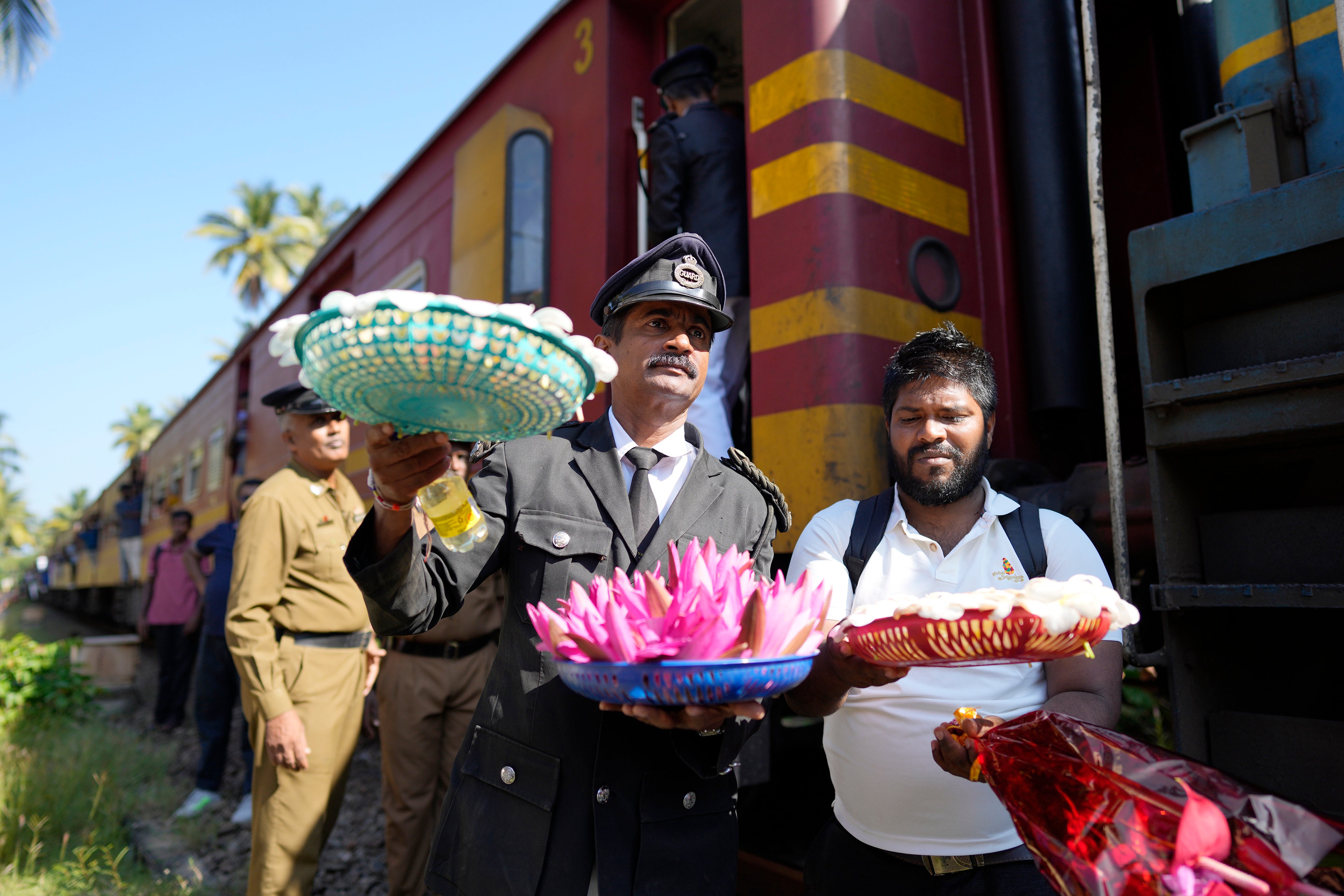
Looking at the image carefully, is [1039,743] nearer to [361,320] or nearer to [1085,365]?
[361,320]

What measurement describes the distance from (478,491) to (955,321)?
189 centimetres

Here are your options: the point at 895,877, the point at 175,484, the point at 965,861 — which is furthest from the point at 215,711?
the point at 175,484

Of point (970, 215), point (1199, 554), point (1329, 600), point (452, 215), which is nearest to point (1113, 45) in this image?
point (970, 215)

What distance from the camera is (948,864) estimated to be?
152 centimetres

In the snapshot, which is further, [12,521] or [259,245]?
[12,521]

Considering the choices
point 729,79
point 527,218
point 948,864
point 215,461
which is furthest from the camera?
point 215,461

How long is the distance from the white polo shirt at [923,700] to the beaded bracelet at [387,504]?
0.72 metres

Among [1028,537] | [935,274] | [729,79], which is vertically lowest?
[1028,537]

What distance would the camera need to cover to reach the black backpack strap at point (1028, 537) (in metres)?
1.66

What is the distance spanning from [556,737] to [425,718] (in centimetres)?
180

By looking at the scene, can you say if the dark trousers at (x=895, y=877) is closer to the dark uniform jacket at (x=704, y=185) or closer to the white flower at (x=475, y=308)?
the white flower at (x=475, y=308)

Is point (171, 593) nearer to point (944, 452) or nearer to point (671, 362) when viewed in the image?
point (671, 362)

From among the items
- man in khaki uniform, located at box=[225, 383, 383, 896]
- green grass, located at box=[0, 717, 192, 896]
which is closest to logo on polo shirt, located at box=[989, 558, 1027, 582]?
man in khaki uniform, located at box=[225, 383, 383, 896]

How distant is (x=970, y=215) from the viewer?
2.95 meters
